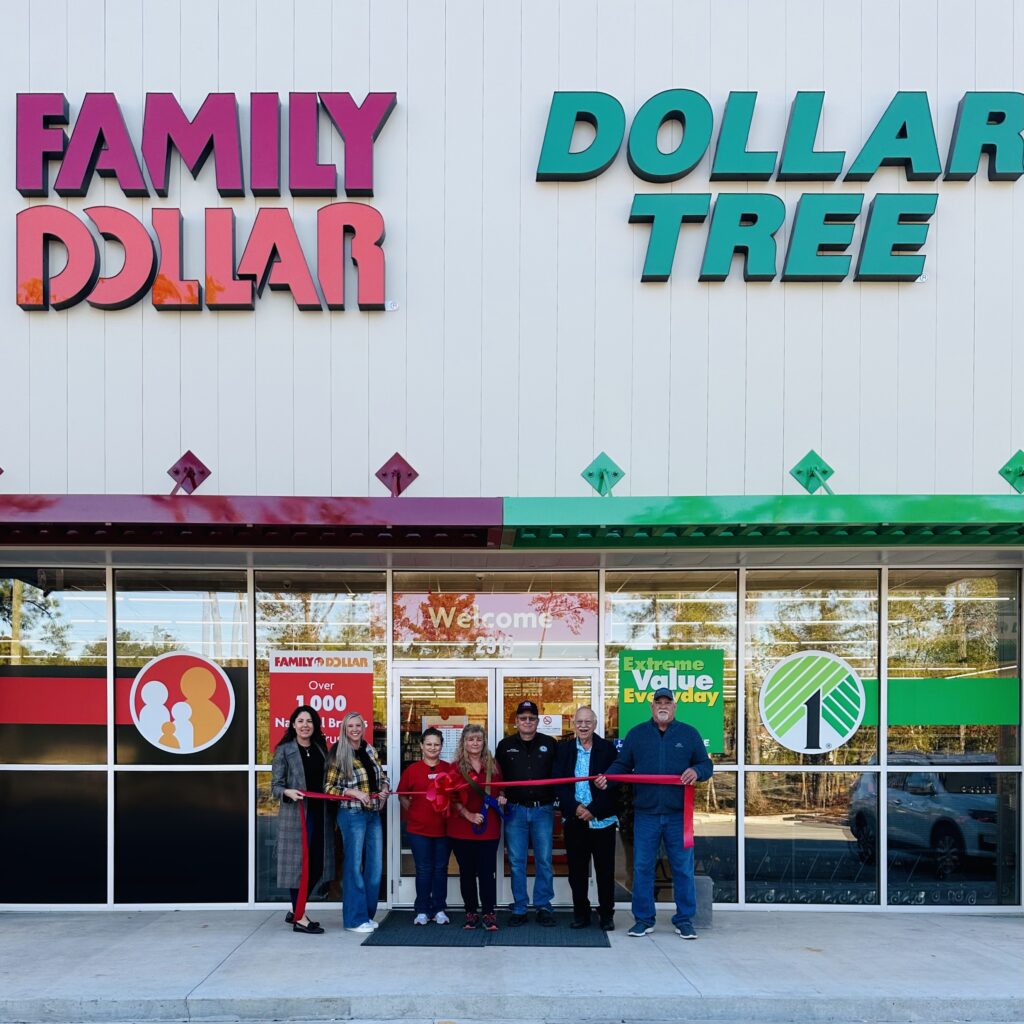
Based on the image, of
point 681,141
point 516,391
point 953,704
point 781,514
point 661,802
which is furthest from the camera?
point 953,704

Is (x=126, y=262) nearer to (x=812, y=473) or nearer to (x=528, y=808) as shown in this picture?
(x=528, y=808)

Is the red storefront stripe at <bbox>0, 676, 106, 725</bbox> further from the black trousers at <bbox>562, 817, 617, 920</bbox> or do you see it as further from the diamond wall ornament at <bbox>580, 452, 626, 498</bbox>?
the diamond wall ornament at <bbox>580, 452, 626, 498</bbox>

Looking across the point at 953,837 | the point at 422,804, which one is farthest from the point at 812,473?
the point at 422,804

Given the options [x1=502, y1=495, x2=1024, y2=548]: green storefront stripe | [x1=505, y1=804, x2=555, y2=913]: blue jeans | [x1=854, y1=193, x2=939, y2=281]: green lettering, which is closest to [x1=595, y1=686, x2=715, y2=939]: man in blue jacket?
Answer: [x1=505, y1=804, x2=555, y2=913]: blue jeans

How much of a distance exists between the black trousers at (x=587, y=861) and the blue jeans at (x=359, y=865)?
1.65 m

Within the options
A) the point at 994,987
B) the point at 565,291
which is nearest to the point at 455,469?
the point at 565,291

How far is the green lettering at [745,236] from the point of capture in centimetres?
1004

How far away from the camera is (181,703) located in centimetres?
1035

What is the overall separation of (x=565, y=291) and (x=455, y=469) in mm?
1936

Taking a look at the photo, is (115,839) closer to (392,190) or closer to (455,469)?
(455,469)

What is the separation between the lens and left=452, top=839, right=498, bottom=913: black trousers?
9.22 m

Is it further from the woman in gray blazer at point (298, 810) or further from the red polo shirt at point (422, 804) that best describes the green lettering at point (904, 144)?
the woman in gray blazer at point (298, 810)

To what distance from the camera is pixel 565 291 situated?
33.3 ft

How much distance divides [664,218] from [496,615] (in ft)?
13.1
